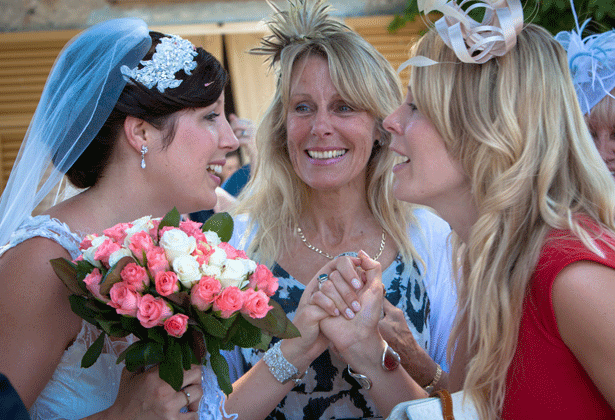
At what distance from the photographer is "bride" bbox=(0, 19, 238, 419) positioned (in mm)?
1599

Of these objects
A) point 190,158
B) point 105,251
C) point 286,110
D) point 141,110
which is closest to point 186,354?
point 105,251

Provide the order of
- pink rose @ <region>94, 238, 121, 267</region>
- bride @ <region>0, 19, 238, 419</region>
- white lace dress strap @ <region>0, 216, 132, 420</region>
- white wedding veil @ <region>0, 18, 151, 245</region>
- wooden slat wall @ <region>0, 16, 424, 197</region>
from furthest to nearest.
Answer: wooden slat wall @ <region>0, 16, 424, 197</region> < white wedding veil @ <region>0, 18, 151, 245</region> < white lace dress strap @ <region>0, 216, 132, 420</region> < bride @ <region>0, 19, 238, 419</region> < pink rose @ <region>94, 238, 121, 267</region>

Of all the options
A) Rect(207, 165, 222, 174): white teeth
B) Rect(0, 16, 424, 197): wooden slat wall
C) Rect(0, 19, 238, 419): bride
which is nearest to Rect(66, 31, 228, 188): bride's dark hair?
Rect(0, 19, 238, 419): bride

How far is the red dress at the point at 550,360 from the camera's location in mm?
1418

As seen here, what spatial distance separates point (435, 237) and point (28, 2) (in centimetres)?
593

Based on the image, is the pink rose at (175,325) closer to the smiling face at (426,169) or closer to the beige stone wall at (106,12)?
the smiling face at (426,169)

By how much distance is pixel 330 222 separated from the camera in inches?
108

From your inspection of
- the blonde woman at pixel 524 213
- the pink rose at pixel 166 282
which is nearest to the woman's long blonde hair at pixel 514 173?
the blonde woman at pixel 524 213

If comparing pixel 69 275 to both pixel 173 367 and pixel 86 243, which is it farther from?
pixel 173 367

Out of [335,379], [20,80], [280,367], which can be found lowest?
[20,80]

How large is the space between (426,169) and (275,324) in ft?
2.34

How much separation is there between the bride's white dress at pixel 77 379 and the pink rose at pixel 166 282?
471 mm

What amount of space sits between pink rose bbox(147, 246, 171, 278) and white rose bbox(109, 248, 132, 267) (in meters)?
0.07

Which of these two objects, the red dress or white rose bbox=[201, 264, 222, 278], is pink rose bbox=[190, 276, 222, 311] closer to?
white rose bbox=[201, 264, 222, 278]
